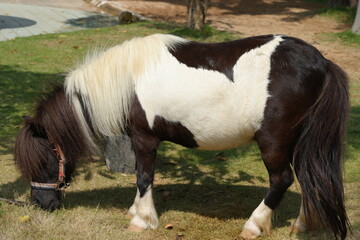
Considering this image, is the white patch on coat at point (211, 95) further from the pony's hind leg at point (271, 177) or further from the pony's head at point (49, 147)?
the pony's head at point (49, 147)

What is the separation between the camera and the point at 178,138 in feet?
16.8

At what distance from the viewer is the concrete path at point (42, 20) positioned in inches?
602

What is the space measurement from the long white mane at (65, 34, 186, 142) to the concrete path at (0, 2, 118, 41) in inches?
392

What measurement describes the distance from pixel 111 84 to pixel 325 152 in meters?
2.06

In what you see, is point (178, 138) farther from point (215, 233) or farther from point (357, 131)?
point (357, 131)

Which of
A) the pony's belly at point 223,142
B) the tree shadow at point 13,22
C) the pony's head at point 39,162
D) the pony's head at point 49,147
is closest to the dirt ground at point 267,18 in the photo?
the tree shadow at point 13,22

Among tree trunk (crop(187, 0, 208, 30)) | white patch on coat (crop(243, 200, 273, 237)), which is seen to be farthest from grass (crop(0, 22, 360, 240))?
tree trunk (crop(187, 0, 208, 30))

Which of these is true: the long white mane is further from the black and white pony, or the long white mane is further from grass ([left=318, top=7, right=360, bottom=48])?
grass ([left=318, top=7, right=360, bottom=48])

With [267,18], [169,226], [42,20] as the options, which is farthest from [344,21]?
[169,226]

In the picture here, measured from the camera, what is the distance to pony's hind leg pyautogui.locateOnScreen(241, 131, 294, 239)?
4.81 meters

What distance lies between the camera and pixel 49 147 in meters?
5.04

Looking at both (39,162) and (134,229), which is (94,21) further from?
(134,229)

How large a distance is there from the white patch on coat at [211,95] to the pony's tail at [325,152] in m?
0.47

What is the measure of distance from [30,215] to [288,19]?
13843 millimetres
